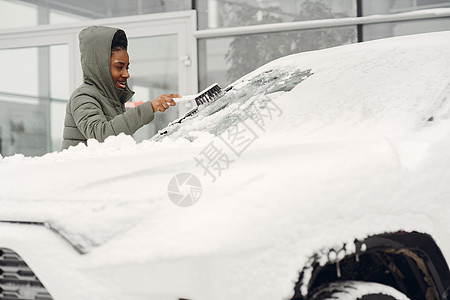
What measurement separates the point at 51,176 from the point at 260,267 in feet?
2.22

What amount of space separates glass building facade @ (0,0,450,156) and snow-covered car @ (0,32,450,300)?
188 inches

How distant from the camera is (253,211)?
1301mm

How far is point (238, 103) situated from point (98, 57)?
98 cm

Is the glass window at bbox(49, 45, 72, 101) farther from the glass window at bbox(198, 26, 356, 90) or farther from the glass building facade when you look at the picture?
the glass window at bbox(198, 26, 356, 90)

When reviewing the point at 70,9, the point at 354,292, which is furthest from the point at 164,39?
the point at 354,292

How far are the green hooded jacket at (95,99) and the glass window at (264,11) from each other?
3.98m

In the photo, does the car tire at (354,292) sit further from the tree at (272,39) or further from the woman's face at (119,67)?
the tree at (272,39)

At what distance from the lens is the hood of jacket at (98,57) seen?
287 centimetres

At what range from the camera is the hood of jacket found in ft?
9.40

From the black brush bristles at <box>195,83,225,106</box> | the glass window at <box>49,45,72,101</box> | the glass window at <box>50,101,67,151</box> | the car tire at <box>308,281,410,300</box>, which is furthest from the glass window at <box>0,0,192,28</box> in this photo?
the car tire at <box>308,281,410,300</box>

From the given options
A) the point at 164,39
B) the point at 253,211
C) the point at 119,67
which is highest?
the point at 164,39

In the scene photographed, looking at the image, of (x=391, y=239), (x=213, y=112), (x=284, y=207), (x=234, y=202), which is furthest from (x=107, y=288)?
(x=213, y=112)

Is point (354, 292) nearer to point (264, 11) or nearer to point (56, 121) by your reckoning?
point (264, 11)

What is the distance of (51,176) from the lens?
1535mm
